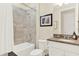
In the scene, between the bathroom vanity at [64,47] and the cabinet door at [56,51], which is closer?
the bathroom vanity at [64,47]

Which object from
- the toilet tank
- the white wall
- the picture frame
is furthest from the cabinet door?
the white wall

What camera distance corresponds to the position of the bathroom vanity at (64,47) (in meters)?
1.86

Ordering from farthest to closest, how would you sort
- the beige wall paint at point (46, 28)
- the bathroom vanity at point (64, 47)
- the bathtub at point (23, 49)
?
the beige wall paint at point (46, 28) < the bathtub at point (23, 49) < the bathroom vanity at point (64, 47)

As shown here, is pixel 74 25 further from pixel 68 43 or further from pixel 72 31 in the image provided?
pixel 68 43

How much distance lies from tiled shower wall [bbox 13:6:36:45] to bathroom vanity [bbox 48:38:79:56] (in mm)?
950

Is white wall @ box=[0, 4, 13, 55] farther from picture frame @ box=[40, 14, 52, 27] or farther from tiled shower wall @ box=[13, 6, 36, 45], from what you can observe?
picture frame @ box=[40, 14, 52, 27]

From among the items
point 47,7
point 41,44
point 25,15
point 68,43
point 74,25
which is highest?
point 47,7

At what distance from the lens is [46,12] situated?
9.97ft

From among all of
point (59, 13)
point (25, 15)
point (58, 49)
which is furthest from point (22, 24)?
point (58, 49)

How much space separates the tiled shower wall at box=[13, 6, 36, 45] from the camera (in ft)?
9.04

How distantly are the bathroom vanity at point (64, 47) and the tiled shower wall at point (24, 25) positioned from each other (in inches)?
37.4

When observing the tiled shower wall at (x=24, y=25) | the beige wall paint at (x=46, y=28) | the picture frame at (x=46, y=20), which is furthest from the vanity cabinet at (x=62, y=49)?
the tiled shower wall at (x=24, y=25)

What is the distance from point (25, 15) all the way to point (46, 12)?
694 millimetres

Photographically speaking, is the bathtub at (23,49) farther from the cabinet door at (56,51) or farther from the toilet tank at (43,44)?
the cabinet door at (56,51)
